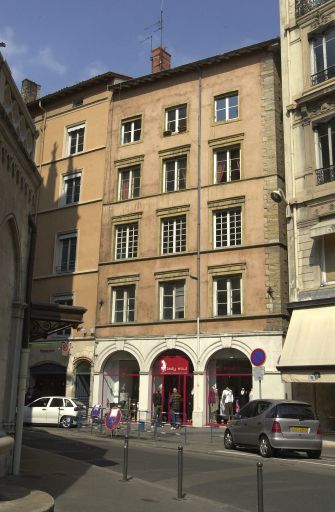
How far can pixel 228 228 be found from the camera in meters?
28.9

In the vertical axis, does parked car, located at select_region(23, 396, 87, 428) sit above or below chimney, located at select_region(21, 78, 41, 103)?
below

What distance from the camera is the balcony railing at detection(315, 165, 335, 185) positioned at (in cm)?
2251

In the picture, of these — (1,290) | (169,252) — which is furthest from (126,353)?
(1,290)

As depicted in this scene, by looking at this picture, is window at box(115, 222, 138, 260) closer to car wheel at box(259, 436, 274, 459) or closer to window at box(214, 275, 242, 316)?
window at box(214, 275, 242, 316)

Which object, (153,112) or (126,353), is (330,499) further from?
(153,112)

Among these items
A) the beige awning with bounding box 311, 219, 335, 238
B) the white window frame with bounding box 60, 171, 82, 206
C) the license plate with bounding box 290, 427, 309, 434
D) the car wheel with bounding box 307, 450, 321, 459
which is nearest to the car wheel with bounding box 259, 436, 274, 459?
the license plate with bounding box 290, 427, 309, 434

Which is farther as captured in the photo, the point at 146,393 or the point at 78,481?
the point at 146,393

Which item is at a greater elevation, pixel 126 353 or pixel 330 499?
pixel 126 353

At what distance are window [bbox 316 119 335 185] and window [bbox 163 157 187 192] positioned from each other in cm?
923

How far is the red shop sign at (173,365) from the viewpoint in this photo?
28472 mm

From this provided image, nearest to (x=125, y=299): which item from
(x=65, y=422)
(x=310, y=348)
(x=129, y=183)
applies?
(x=129, y=183)

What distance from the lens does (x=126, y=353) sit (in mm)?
30734

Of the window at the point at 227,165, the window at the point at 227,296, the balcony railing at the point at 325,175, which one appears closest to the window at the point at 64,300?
the window at the point at 227,296

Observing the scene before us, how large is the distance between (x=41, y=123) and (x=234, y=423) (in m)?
26.5
